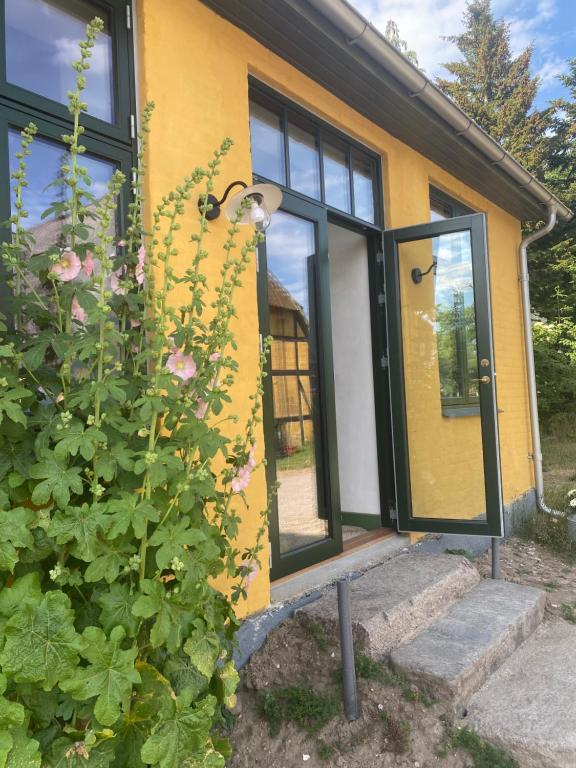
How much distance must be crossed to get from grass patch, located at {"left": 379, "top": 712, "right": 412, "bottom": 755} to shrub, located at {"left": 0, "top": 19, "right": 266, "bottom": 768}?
87 cm

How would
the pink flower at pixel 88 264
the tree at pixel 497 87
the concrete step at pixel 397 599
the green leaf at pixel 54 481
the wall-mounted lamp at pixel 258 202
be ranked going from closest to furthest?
the green leaf at pixel 54 481
the pink flower at pixel 88 264
the wall-mounted lamp at pixel 258 202
the concrete step at pixel 397 599
the tree at pixel 497 87

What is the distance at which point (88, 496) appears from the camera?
5.42 feet

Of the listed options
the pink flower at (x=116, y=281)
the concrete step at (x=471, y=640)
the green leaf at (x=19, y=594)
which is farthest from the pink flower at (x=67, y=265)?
the concrete step at (x=471, y=640)

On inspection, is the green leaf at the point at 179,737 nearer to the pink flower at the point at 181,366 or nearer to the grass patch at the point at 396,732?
the pink flower at the point at 181,366

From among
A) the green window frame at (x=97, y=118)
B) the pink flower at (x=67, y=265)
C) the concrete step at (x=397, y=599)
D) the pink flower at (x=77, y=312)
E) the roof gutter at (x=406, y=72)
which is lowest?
the concrete step at (x=397, y=599)

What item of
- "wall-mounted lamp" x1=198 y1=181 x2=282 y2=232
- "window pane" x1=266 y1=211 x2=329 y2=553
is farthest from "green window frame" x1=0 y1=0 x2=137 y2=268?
"window pane" x1=266 y1=211 x2=329 y2=553

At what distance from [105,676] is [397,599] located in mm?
1991

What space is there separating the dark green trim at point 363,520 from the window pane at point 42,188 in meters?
3.07

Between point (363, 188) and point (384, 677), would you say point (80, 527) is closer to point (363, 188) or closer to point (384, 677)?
point (384, 677)

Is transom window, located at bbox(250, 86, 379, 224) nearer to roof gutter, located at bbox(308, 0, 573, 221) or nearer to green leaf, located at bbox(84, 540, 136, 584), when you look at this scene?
roof gutter, located at bbox(308, 0, 573, 221)

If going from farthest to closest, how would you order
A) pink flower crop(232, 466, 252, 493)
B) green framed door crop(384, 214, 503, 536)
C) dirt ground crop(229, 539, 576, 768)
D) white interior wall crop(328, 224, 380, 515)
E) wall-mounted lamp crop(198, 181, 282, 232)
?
white interior wall crop(328, 224, 380, 515), green framed door crop(384, 214, 503, 536), wall-mounted lamp crop(198, 181, 282, 232), dirt ground crop(229, 539, 576, 768), pink flower crop(232, 466, 252, 493)

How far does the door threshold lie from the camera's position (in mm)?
3203

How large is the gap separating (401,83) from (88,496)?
3322 mm

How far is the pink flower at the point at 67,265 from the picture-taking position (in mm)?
1680
